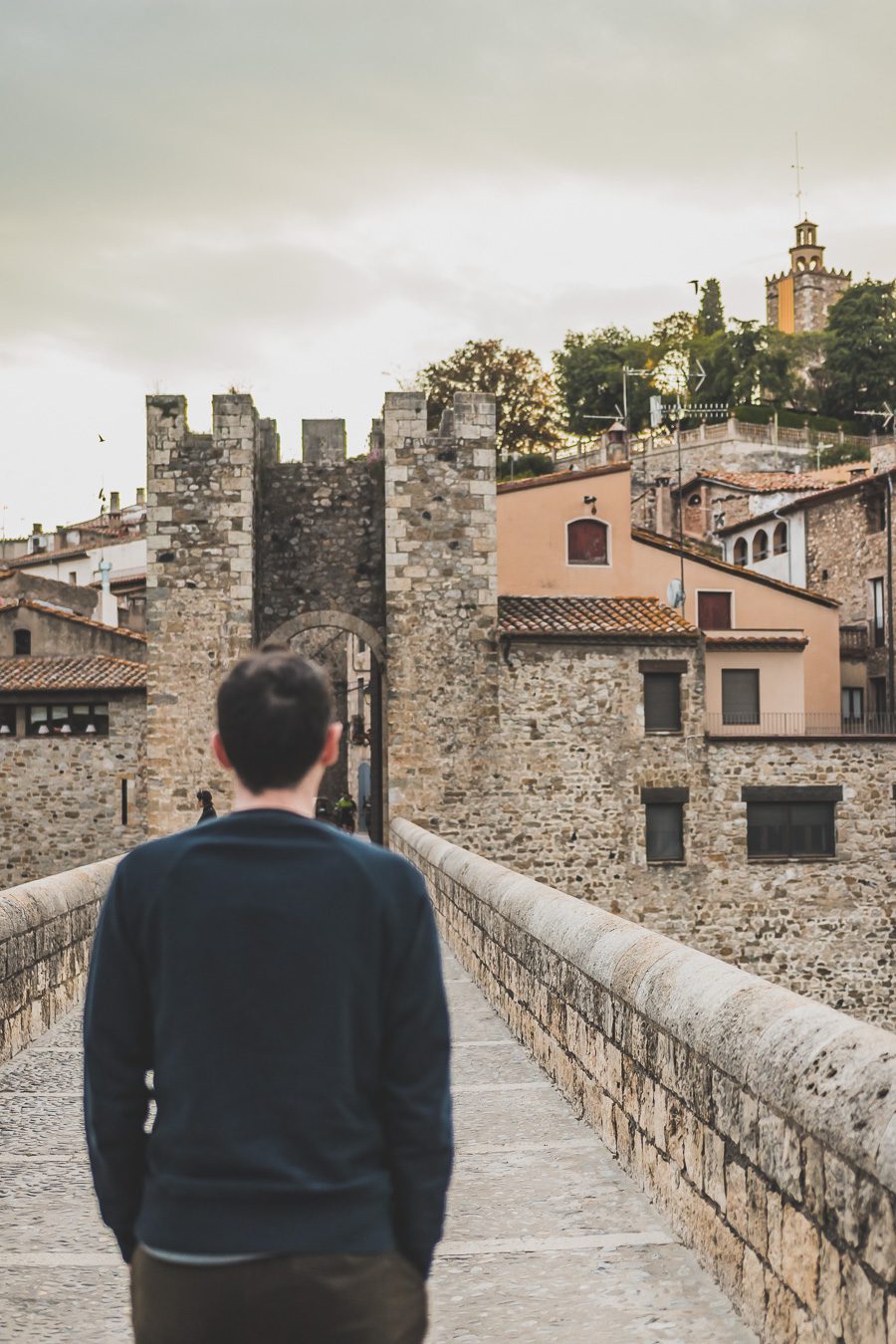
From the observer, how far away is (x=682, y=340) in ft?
258

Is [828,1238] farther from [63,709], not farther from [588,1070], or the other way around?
[63,709]

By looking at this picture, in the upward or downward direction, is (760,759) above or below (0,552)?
below

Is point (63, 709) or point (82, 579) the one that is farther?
point (82, 579)

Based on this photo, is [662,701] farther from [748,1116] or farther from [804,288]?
[804,288]

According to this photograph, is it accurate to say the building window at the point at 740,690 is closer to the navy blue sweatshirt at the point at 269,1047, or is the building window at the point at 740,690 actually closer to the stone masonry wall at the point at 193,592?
the stone masonry wall at the point at 193,592

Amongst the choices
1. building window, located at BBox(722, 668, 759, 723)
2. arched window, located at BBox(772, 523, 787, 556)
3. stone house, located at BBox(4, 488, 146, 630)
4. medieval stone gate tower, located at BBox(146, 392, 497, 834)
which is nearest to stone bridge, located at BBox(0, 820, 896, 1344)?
medieval stone gate tower, located at BBox(146, 392, 497, 834)

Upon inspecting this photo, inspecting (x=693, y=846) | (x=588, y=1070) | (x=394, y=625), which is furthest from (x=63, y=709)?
(x=588, y=1070)

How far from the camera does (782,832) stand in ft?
93.8

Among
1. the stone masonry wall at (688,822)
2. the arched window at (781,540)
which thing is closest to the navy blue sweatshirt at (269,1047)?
the stone masonry wall at (688,822)

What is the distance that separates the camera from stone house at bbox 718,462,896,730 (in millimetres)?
36028

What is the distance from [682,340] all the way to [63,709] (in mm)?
53071

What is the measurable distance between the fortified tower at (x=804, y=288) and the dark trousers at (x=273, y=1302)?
410 feet

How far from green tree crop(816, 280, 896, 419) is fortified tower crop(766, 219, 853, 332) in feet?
141

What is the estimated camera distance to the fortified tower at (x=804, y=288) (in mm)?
122188
